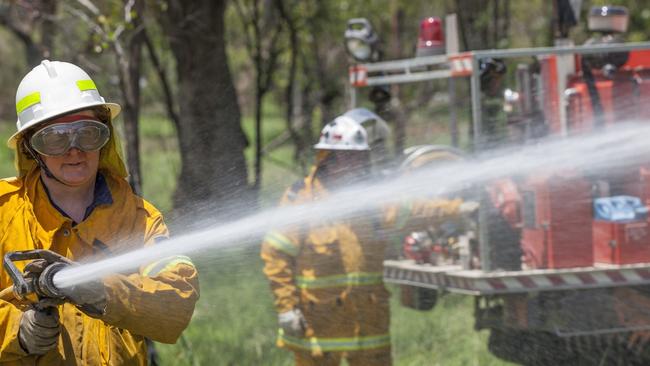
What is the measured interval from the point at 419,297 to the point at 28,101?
4.17 meters

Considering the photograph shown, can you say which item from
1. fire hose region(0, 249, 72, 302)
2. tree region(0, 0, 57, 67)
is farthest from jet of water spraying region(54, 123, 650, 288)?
tree region(0, 0, 57, 67)

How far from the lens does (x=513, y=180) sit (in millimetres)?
6641

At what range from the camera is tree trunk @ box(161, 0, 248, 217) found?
30.4ft

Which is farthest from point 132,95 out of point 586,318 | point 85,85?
point 85,85

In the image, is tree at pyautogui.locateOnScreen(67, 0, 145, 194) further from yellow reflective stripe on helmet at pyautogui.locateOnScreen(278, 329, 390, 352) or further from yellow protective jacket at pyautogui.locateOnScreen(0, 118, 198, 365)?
yellow protective jacket at pyautogui.locateOnScreen(0, 118, 198, 365)

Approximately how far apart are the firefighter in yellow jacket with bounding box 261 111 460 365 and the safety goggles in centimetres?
236

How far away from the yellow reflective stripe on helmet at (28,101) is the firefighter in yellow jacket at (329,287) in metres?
2.37

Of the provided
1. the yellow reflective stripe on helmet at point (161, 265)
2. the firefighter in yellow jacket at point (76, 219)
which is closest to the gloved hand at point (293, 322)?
the firefighter in yellow jacket at point (76, 219)

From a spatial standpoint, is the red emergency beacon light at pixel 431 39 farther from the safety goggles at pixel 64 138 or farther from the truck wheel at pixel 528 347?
the safety goggles at pixel 64 138

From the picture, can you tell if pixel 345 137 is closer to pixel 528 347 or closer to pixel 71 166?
pixel 528 347

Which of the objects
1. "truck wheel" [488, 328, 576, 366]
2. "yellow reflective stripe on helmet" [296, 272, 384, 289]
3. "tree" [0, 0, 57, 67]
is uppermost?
"tree" [0, 0, 57, 67]

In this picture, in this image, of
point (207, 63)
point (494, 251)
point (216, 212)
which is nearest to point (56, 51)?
point (207, 63)

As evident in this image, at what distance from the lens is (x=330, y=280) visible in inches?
215

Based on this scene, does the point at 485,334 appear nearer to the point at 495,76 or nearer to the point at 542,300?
the point at 542,300
